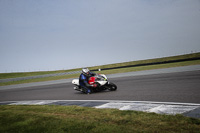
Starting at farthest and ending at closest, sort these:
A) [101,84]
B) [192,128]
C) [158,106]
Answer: [101,84], [158,106], [192,128]

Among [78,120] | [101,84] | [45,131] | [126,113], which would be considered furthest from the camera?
[101,84]

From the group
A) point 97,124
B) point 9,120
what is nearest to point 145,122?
point 97,124

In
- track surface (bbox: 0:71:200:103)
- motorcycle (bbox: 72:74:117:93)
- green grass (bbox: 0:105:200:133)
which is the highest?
motorcycle (bbox: 72:74:117:93)

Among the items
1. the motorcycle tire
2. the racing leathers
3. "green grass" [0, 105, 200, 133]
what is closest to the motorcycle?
the motorcycle tire

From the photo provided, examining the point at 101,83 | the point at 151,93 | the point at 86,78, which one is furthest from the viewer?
the point at 86,78

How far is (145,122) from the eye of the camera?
4445 mm

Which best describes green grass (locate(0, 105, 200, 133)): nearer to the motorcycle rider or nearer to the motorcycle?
the motorcycle

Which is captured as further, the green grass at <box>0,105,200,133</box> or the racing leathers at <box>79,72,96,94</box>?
the racing leathers at <box>79,72,96,94</box>

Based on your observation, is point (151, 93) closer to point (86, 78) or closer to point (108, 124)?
point (86, 78)

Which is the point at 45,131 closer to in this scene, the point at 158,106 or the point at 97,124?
the point at 97,124

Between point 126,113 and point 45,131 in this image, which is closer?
point 45,131

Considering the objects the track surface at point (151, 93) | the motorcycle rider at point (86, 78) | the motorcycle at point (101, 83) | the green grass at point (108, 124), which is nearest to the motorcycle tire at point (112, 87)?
the motorcycle at point (101, 83)

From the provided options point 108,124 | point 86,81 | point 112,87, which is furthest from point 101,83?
point 108,124

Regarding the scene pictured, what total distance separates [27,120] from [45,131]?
1.34 meters
